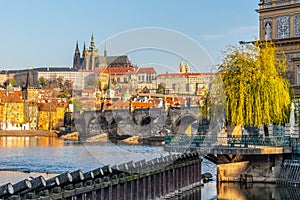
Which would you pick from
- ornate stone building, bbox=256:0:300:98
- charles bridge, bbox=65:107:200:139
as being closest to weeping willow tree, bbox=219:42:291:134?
ornate stone building, bbox=256:0:300:98

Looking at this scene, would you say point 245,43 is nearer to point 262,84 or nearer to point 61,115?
point 262,84

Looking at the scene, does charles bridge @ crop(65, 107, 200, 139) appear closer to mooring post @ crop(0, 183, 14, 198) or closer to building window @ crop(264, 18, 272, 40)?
building window @ crop(264, 18, 272, 40)

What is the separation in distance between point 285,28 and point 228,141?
521 inches

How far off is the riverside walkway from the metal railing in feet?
5.14

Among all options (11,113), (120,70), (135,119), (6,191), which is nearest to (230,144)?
(120,70)

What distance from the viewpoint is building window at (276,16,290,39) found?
148 ft

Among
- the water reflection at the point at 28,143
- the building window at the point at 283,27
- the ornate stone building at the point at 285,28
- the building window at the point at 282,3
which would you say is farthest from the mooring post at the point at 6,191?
the water reflection at the point at 28,143

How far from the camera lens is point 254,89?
131 feet

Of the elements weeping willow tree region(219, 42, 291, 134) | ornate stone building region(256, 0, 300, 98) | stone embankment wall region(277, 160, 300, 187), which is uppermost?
ornate stone building region(256, 0, 300, 98)

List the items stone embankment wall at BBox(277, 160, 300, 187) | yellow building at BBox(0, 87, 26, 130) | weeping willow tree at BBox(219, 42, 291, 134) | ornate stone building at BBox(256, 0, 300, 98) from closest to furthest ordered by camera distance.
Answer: stone embankment wall at BBox(277, 160, 300, 187) < weeping willow tree at BBox(219, 42, 291, 134) < ornate stone building at BBox(256, 0, 300, 98) < yellow building at BBox(0, 87, 26, 130)

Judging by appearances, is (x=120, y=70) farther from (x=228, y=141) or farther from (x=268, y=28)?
(x=268, y=28)

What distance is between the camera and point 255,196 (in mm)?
30688

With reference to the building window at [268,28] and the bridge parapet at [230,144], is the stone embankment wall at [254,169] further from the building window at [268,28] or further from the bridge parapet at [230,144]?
the building window at [268,28]

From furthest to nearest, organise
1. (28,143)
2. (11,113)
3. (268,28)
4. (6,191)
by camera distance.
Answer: (11,113) → (28,143) → (268,28) → (6,191)
